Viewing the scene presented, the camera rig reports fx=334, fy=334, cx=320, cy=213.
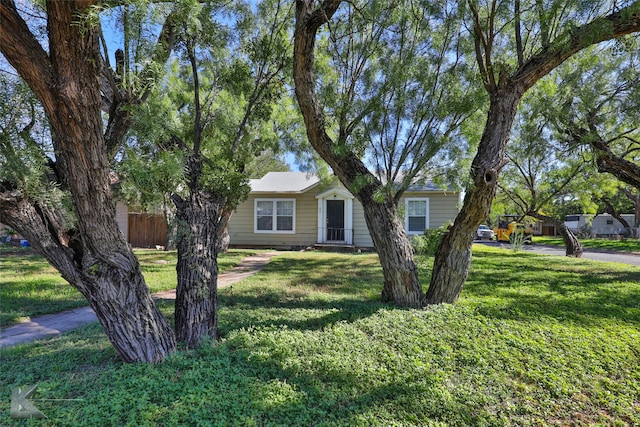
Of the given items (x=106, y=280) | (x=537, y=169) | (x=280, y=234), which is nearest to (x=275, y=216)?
(x=280, y=234)

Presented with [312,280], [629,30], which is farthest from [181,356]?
→ [629,30]

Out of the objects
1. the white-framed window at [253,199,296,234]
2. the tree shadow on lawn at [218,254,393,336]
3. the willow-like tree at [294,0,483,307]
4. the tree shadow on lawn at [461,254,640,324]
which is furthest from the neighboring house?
the willow-like tree at [294,0,483,307]

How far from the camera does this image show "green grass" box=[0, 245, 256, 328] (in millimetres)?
5340

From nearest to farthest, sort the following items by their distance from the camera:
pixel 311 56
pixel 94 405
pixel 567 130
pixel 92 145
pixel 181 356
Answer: pixel 94 405 < pixel 92 145 < pixel 181 356 < pixel 311 56 < pixel 567 130

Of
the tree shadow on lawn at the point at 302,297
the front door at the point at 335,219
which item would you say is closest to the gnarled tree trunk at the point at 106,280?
the tree shadow on lawn at the point at 302,297

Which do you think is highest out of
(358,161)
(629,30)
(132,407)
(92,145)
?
(629,30)

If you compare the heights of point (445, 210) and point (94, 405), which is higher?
point (445, 210)

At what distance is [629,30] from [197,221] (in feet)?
18.9

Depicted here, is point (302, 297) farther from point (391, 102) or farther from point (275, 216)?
point (275, 216)

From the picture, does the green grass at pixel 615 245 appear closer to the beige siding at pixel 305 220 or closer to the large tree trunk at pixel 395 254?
the beige siding at pixel 305 220

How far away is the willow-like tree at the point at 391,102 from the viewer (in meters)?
5.01

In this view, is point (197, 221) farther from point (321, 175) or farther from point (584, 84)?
point (584, 84)

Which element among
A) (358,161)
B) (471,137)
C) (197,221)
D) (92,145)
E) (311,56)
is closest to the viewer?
(92,145)

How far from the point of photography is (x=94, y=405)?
2389mm
